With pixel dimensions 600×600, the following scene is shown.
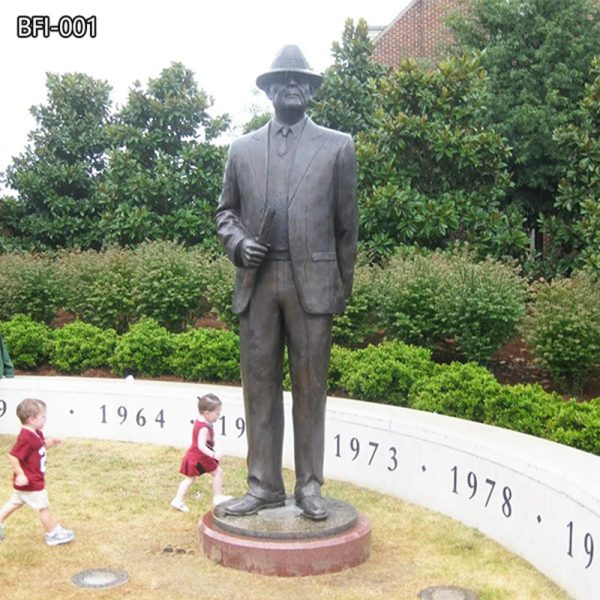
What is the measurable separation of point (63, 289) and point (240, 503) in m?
8.10

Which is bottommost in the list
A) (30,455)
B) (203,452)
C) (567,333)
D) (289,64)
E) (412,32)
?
(203,452)

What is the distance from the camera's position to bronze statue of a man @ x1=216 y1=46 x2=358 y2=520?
18.1 ft

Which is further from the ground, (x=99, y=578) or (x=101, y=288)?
(x=101, y=288)

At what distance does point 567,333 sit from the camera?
9.15 metres

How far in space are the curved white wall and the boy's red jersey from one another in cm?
276

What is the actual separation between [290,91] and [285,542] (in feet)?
9.01

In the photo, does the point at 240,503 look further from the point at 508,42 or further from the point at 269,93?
the point at 508,42

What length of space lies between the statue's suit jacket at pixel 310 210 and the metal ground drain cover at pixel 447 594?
1.74 m

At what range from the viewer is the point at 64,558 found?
223 inches

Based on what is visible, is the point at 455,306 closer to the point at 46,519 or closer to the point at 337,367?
the point at 337,367

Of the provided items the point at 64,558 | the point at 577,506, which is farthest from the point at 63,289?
Result: the point at 577,506

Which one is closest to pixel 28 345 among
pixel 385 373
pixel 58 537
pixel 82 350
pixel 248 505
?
pixel 82 350

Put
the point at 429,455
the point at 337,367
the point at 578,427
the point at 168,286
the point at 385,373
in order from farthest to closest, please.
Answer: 1. the point at 168,286
2. the point at 337,367
3. the point at 385,373
4. the point at 578,427
5. the point at 429,455

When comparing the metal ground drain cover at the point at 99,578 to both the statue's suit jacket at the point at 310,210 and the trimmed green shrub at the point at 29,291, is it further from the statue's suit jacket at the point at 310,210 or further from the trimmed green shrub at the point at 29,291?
the trimmed green shrub at the point at 29,291
